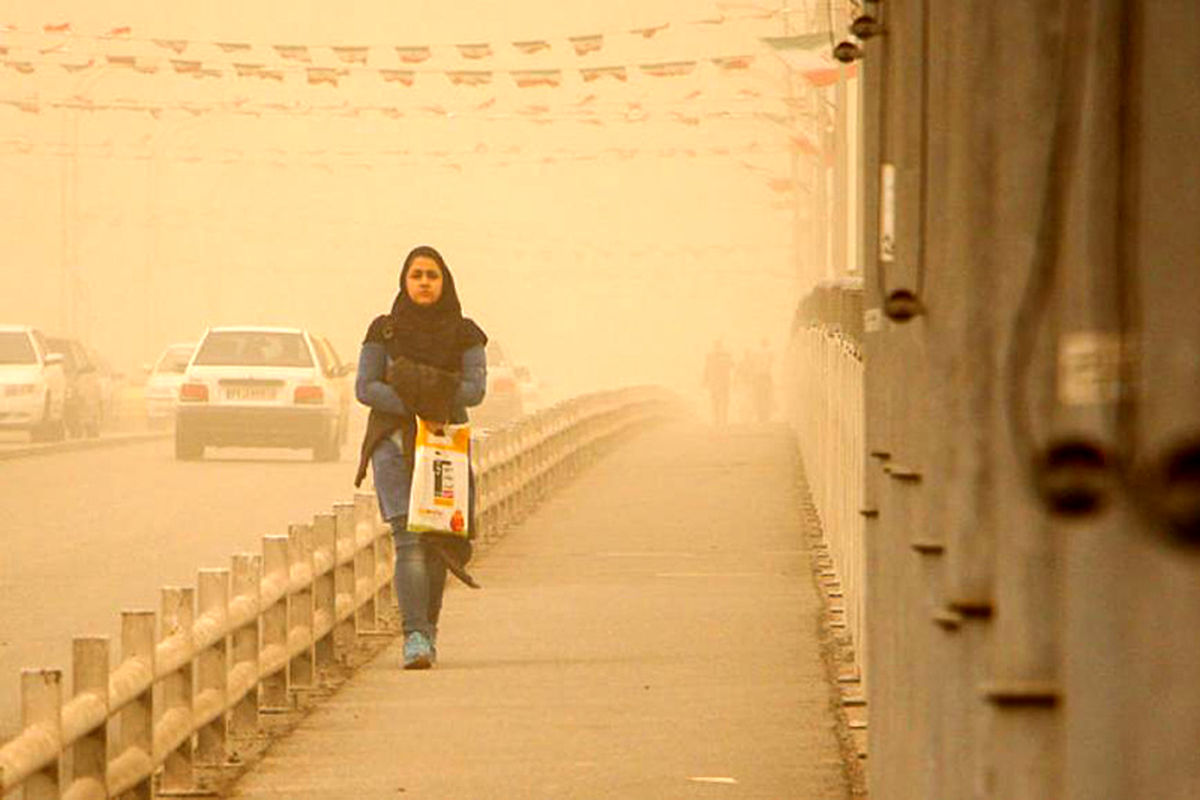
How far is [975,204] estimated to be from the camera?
5.14 m

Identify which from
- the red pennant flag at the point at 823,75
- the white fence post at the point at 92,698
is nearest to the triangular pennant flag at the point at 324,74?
the red pennant flag at the point at 823,75

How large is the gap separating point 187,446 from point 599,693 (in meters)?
28.5

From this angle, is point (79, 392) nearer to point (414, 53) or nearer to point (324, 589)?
point (414, 53)

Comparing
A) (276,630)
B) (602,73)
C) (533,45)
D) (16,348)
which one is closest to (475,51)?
(602,73)

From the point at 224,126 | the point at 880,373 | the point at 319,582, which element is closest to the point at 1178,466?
the point at 880,373

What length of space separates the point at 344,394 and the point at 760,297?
105 metres

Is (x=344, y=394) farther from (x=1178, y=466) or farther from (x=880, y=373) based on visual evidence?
(x=1178, y=466)

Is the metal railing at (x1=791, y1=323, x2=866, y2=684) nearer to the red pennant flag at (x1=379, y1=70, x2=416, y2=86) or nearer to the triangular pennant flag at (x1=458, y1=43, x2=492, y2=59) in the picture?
the triangular pennant flag at (x1=458, y1=43, x2=492, y2=59)

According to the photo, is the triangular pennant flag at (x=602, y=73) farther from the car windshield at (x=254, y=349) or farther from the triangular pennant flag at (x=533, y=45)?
the car windshield at (x=254, y=349)

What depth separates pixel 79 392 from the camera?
172 feet

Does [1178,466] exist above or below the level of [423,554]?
above

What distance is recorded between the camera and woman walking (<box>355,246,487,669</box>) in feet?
49.8

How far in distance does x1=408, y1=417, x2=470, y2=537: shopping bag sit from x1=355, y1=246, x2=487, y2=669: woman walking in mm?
77

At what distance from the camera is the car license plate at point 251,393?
137 ft
